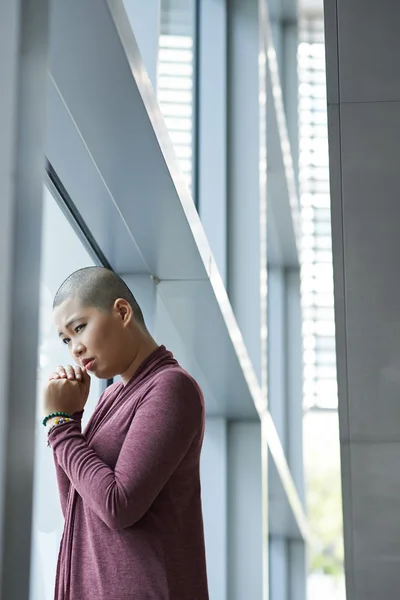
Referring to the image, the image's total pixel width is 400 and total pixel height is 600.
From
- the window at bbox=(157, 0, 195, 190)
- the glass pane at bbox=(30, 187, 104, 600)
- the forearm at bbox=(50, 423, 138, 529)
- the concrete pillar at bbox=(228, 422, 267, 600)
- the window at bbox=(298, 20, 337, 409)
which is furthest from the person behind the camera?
the window at bbox=(298, 20, 337, 409)

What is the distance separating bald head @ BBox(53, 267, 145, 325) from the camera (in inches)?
75.3

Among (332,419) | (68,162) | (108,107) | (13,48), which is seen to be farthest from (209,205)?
(332,419)

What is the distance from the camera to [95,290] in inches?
75.9

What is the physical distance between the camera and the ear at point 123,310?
191cm

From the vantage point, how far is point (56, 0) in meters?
1.53

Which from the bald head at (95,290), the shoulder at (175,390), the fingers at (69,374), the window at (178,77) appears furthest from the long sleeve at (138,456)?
the window at (178,77)

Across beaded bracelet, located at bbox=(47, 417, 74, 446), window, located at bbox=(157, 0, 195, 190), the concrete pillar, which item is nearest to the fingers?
beaded bracelet, located at bbox=(47, 417, 74, 446)

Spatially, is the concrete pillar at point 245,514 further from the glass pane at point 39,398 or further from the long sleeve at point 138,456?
the long sleeve at point 138,456

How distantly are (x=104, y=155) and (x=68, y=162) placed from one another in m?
0.09

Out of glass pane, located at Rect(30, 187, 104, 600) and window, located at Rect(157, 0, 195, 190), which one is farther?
window, located at Rect(157, 0, 195, 190)

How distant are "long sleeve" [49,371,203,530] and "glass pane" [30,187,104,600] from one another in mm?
471

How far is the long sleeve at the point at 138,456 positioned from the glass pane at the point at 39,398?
1.55 feet

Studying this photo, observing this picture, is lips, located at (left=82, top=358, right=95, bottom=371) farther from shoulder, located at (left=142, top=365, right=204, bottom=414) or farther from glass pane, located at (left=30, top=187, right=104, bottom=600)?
glass pane, located at (left=30, top=187, right=104, bottom=600)

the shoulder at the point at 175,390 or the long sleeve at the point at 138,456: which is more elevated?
the shoulder at the point at 175,390
